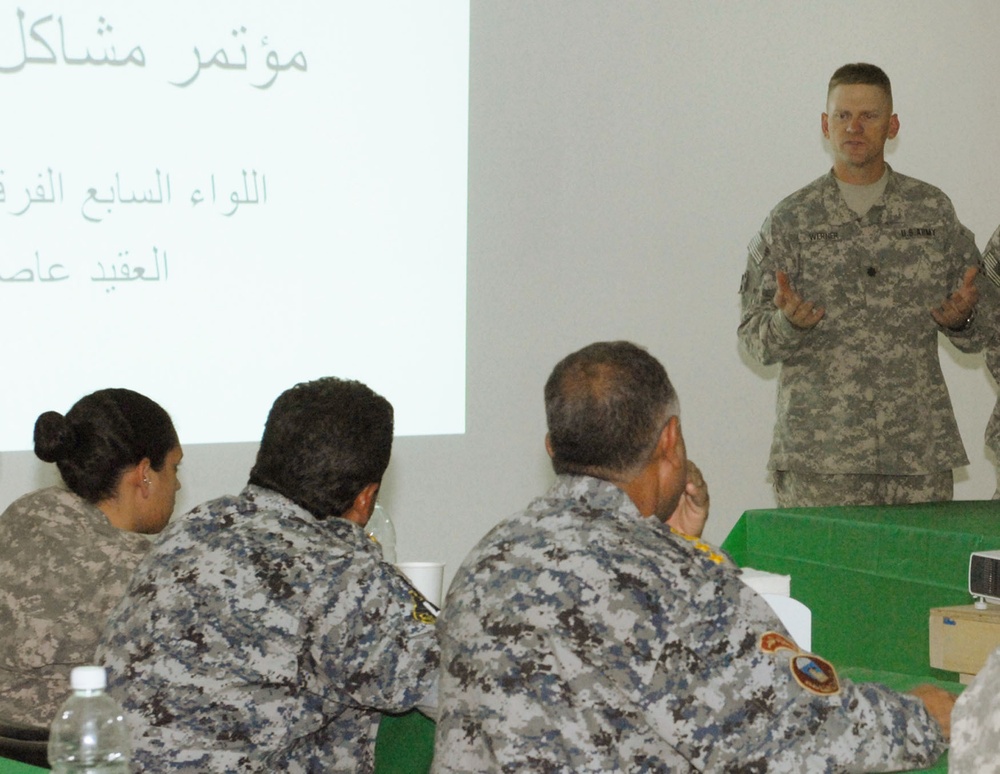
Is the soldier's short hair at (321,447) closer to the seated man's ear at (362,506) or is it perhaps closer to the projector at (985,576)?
the seated man's ear at (362,506)

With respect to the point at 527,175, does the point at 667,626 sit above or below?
below

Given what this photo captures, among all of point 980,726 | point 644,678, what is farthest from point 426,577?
point 980,726

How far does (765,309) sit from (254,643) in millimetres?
2339

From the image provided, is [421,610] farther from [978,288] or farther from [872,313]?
[978,288]

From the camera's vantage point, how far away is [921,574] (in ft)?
9.07

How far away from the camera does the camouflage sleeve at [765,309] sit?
11.9 feet

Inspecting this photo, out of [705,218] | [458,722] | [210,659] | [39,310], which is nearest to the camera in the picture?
[458,722]

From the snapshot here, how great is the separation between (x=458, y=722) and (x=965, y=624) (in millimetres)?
1278

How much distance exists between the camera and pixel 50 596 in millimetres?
2221

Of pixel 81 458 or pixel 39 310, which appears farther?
pixel 39 310

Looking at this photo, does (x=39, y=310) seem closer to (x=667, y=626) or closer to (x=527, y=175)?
(x=527, y=175)

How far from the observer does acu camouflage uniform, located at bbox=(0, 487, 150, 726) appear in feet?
7.29

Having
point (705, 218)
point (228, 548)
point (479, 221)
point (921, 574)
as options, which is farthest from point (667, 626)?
point (705, 218)

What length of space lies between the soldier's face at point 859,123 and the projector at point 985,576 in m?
1.66
